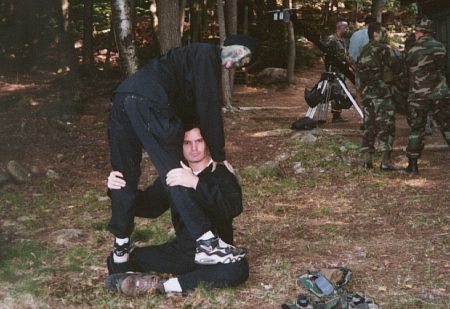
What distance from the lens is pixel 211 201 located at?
4.50 metres

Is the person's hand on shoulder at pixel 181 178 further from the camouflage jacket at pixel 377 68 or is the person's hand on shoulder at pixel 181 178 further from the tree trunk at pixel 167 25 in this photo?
the tree trunk at pixel 167 25

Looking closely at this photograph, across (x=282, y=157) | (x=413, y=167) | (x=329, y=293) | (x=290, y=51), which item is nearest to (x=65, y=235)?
(x=329, y=293)

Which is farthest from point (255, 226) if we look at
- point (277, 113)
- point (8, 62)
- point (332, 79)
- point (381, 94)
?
point (8, 62)

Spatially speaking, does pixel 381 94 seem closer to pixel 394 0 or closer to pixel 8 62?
pixel 8 62

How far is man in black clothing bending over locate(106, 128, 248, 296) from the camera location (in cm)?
451

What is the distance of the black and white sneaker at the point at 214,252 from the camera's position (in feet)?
14.7

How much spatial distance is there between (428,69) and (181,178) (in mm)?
5776

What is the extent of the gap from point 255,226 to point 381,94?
358 cm

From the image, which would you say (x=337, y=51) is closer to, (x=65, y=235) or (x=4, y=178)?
(x=4, y=178)

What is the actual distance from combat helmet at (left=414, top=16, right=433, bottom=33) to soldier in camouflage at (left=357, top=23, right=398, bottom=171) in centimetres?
57

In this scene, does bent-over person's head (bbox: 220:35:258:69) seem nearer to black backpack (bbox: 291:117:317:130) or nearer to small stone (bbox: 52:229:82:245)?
small stone (bbox: 52:229:82:245)

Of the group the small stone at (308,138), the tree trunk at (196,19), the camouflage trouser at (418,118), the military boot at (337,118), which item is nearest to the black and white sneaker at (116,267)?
the camouflage trouser at (418,118)

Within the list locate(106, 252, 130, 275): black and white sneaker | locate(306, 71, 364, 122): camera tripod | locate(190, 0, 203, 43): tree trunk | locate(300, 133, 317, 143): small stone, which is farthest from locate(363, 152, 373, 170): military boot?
locate(190, 0, 203, 43): tree trunk

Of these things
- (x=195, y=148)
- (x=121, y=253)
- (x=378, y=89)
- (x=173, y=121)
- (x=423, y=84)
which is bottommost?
(x=121, y=253)
